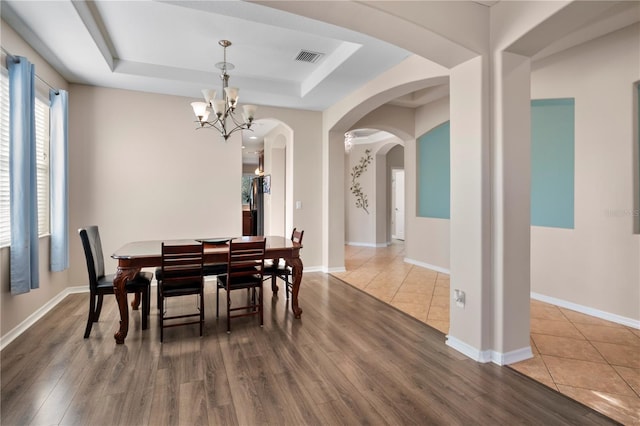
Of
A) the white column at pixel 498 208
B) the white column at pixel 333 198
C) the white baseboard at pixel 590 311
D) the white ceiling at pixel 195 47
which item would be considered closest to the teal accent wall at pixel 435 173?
the white column at pixel 333 198

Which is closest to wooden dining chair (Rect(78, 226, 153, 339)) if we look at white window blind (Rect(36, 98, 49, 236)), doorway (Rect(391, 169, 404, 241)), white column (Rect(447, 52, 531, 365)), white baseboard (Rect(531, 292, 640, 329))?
white window blind (Rect(36, 98, 49, 236))

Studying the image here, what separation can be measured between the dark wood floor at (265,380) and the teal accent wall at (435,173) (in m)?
3.14

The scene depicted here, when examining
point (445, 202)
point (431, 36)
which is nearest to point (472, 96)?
point (431, 36)

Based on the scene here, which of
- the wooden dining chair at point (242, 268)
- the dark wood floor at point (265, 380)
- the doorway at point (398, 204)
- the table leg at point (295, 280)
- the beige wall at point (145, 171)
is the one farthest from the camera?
the doorway at point (398, 204)

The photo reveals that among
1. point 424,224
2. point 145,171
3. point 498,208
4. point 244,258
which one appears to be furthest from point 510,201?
point 145,171

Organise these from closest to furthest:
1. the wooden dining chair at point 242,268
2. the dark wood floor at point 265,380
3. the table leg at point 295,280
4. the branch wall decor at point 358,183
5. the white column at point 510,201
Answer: the dark wood floor at point 265,380 < the white column at point 510,201 < the wooden dining chair at point 242,268 < the table leg at point 295,280 < the branch wall decor at point 358,183

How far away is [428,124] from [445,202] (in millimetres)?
1489

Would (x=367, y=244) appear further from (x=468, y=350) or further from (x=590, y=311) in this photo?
(x=468, y=350)

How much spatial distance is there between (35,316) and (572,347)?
17.0ft

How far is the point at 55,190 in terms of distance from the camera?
12.5ft

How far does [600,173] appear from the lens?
3.52 m

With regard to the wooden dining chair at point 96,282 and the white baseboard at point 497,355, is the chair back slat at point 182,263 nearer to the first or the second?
the wooden dining chair at point 96,282

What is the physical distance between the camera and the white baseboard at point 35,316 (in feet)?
9.32

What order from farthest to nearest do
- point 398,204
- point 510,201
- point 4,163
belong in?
point 398,204 → point 4,163 → point 510,201
